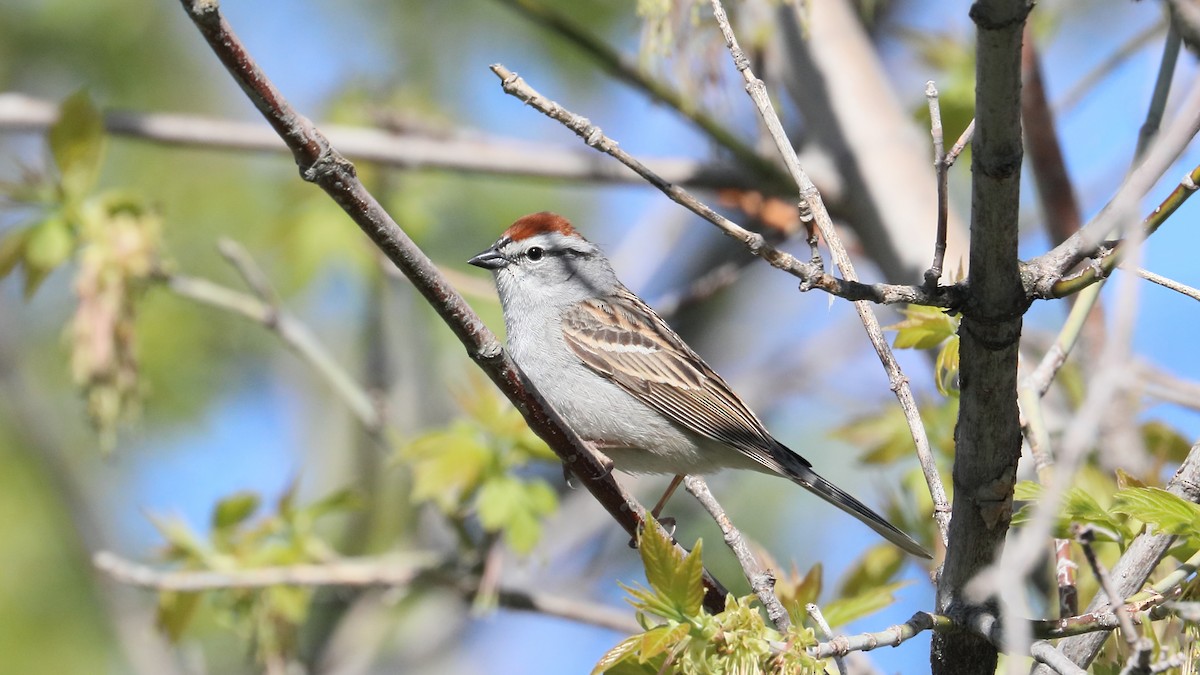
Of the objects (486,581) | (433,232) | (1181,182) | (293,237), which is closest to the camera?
(1181,182)

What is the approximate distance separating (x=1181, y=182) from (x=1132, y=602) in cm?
85

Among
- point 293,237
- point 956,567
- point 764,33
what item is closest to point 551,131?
point 293,237

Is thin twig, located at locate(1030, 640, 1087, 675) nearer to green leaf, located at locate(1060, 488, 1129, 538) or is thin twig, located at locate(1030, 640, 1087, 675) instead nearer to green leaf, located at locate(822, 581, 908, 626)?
green leaf, located at locate(1060, 488, 1129, 538)

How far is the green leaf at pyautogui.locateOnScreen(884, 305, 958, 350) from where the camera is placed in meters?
2.96

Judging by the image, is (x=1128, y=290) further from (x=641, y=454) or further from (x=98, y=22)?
(x=98, y=22)

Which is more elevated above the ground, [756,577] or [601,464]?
[601,464]

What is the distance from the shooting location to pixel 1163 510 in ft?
7.30

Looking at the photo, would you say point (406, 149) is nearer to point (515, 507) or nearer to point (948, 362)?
point (515, 507)

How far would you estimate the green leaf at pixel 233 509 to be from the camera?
180 inches

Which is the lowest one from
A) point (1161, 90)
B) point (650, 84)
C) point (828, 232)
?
point (828, 232)

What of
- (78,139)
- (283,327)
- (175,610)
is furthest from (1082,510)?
(78,139)

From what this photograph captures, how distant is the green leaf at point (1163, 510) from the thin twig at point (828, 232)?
37 centimetres

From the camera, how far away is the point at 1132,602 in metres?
2.31

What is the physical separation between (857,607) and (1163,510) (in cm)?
102
